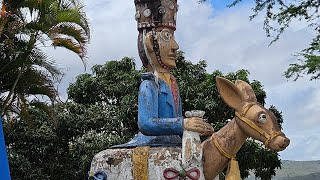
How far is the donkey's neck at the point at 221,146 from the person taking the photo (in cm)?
481

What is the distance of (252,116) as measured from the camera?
4688 millimetres

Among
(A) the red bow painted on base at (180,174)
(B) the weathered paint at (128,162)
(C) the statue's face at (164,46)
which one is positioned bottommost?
(A) the red bow painted on base at (180,174)

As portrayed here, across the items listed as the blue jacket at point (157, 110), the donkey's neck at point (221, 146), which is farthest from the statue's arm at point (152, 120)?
the donkey's neck at point (221, 146)

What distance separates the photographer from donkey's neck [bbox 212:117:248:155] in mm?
4805

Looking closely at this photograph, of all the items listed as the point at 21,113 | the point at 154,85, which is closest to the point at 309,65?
the point at 21,113

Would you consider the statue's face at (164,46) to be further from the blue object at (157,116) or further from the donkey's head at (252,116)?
the donkey's head at (252,116)

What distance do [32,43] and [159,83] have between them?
6110 millimetres

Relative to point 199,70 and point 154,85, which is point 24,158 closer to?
point 199,70

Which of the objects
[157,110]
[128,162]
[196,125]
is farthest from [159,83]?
[128,162]

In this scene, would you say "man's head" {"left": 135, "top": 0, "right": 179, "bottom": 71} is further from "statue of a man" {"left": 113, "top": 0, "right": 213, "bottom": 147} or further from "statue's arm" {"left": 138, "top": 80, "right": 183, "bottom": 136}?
"statue's arm" {"left": 138, "top": 80, "right": 183, "bottom": 136}

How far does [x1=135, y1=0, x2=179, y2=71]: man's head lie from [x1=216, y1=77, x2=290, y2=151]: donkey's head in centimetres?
62

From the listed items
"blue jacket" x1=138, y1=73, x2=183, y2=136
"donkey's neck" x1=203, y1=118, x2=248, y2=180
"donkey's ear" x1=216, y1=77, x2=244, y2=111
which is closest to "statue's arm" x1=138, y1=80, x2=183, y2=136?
"blue jacket" x1=138, y1=73, x2=183, y2=136

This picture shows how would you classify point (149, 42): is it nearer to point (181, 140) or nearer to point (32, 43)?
point (181, 140)

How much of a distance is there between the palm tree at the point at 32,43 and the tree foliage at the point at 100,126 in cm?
162
